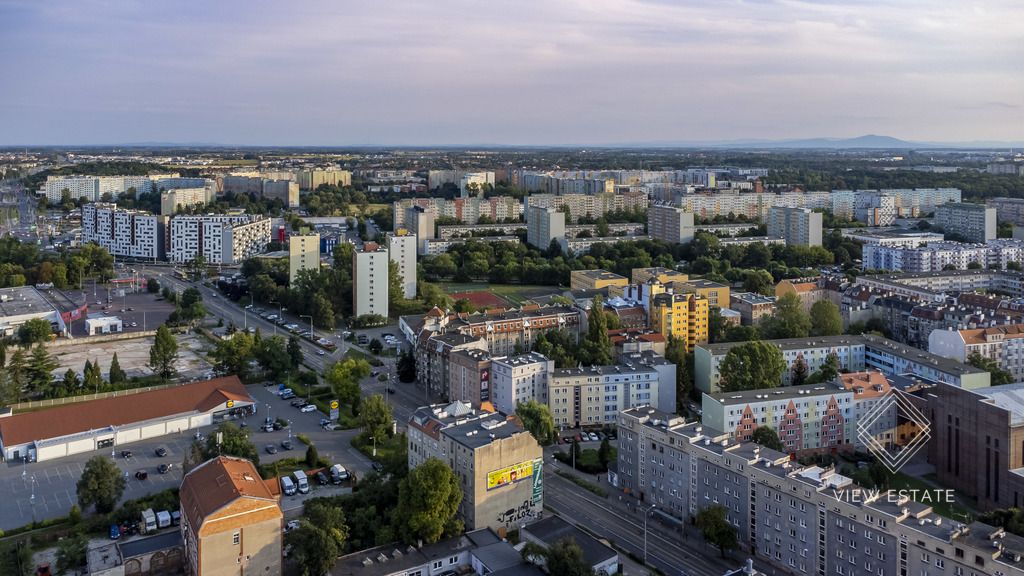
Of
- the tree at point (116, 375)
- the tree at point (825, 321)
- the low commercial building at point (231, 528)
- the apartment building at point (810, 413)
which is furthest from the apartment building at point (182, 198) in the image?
the low commercial building at point (231, 528)

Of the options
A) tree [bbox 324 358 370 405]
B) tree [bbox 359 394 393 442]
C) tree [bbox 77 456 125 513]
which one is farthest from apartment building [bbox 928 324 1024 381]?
tree [bbox 77 456 125 513]

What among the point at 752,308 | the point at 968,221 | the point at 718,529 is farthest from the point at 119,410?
the point at 968,221

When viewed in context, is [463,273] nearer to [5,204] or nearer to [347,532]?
[347,532]

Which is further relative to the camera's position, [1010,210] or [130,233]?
[1010,210]

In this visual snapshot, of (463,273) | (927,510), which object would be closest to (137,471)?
(927,510)

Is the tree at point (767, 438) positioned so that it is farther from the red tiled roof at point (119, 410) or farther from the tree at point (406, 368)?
the red tiled roof at point (119, 410)

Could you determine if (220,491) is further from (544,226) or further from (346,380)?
(544,226)

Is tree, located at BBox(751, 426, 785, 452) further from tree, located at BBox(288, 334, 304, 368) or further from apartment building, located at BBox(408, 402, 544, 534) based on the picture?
tree, located at BBox(288, 334, 304, 368)
